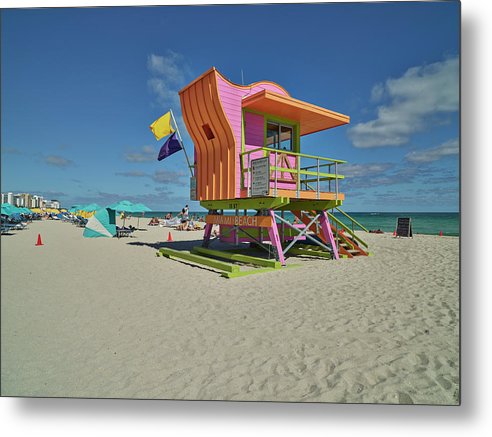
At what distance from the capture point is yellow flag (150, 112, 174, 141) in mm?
10711

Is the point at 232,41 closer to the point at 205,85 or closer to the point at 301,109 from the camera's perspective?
the point at 205,85

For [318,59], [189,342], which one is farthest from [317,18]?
[189,342]

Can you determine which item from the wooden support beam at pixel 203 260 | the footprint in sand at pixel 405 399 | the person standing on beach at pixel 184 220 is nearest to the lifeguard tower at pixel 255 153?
the wooden support beam at pixel 203 260

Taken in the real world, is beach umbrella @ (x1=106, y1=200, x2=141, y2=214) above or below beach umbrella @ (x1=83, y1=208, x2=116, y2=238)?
above

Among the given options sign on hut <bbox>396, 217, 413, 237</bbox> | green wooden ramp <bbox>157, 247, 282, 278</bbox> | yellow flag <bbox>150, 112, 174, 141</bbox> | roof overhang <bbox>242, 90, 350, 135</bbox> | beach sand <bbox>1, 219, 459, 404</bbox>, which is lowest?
beach sand <bbox>1, 219, 459, 404</bbox>

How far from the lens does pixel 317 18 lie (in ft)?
12.1

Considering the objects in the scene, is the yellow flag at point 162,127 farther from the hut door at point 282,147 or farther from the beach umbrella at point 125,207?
the beach umbrella at point 125,207

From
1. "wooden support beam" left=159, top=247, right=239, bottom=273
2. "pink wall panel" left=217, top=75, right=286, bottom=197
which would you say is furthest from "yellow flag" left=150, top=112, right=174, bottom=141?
"wooden support beam" left=159, top=247, right=239, bottom=273

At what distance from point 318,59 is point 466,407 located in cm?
443

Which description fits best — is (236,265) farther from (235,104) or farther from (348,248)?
(348,248)

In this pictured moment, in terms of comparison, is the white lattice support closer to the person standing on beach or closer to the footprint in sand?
the footprint in sand

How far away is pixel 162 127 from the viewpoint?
1075 centimetres

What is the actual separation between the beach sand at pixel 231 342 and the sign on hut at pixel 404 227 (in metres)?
12.9

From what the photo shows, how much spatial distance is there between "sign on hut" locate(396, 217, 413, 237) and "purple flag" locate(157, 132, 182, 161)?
14232mm
